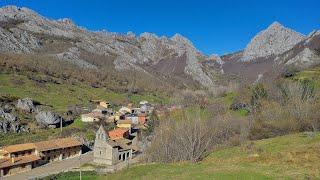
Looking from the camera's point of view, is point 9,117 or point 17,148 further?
point 9,117

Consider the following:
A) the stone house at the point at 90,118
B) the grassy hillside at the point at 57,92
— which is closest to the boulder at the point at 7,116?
the grassy hillside at the point at 57,92

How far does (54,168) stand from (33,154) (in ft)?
18.6

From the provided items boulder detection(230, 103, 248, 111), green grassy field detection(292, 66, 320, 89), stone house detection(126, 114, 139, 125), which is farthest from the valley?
green grassy field detection(292, 66, 320, 89)

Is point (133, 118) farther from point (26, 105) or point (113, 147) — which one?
point (113, 147)

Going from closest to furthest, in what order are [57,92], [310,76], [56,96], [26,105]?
[26,105] → [310,76] → [56,96] → [57,92]

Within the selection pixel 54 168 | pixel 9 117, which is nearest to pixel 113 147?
pixel 54 168

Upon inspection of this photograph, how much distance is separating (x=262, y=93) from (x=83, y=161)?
43.2m

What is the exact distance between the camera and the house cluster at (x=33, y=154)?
6462 cm

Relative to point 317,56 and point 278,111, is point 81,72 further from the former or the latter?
point 278,111

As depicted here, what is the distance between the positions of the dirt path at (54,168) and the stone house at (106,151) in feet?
A: 9.33

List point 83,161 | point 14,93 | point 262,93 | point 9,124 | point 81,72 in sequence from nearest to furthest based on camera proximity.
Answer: point 83,161 → point 9,124 → point 262,93 → point 14,93 → point 81,72

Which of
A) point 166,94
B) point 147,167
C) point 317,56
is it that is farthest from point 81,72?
point 147,167

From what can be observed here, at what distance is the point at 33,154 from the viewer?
71250 mm

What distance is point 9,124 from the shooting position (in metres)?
86.7
